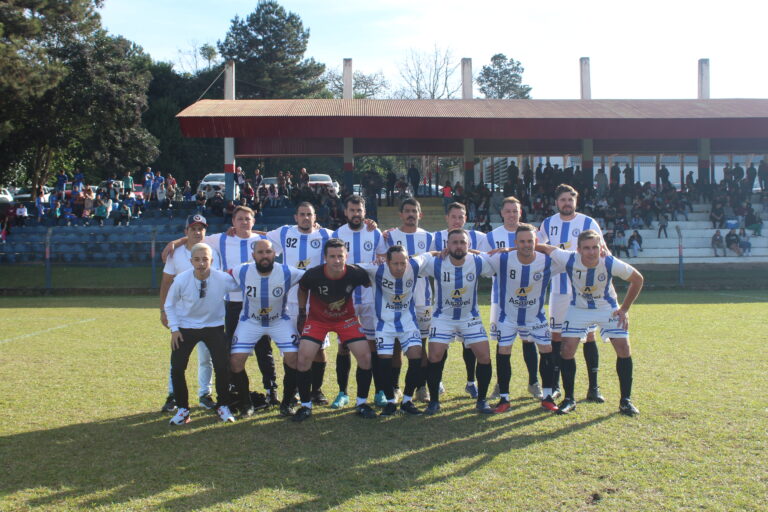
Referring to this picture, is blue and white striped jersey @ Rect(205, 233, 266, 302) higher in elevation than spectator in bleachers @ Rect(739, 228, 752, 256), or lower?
higher

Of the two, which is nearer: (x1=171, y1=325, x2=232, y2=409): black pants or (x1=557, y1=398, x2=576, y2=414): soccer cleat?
(x1=171, y1=325, x2=232, y2=409): black pants

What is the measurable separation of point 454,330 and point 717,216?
70.2ft

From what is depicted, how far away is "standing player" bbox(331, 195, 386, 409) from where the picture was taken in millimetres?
7281

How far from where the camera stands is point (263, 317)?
22.3ft

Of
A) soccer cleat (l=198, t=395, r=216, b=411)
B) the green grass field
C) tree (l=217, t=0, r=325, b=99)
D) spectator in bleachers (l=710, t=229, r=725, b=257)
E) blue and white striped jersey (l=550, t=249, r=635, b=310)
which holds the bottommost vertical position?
the green grass field

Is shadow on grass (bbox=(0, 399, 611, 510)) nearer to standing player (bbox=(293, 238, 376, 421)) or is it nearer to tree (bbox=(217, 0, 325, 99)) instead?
standing player (bbox=(293, 238, 376, 421))

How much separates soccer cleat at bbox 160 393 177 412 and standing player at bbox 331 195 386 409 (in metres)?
1.59

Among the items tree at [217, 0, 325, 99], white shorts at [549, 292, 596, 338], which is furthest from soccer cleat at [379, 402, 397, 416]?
tree at [217, 0, 325, 99]

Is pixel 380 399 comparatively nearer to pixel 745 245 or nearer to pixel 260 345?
pixel 260 345

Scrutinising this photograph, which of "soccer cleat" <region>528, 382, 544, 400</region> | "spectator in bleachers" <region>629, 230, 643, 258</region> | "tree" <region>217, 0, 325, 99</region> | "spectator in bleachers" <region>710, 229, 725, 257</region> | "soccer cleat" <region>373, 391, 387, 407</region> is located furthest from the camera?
"tree" <region>217, 0, 325, 99</region>

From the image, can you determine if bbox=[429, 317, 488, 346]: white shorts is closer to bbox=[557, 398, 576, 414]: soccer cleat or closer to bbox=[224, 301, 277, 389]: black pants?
bbox=[557, 398, 576, 414]: soccer cleat

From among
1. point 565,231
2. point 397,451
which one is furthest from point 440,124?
point 397,451

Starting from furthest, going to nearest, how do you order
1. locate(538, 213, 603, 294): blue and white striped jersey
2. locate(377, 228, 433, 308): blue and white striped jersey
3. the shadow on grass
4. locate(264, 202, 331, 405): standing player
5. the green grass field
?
locate(538, 213, 603, 294): blue and white striped jersey → locate(377, 228, 433, 308): blue and white striped jersey → locate(264, 202, 331, 405): standing player → the shadow on grass → the green grass field

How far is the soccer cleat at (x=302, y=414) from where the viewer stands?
651cm
